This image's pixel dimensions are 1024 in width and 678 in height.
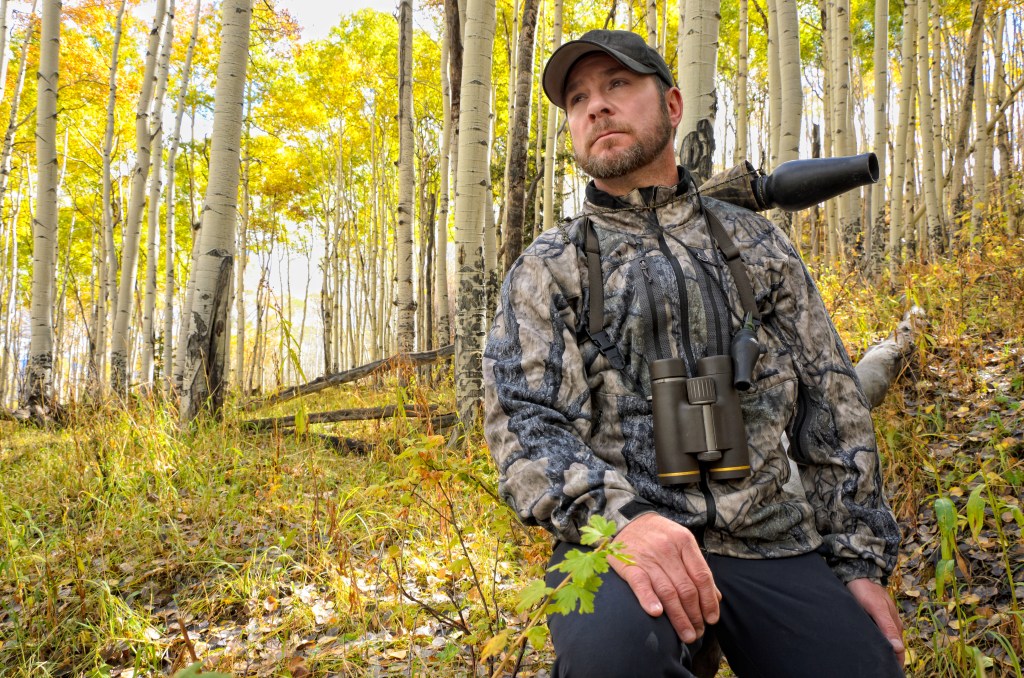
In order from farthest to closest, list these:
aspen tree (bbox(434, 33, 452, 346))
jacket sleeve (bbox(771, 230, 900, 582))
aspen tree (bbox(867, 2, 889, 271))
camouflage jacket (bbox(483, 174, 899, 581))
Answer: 1. aspen tree (bbox(434, 33, 452, 346))
2. aspen tree (bbox(867, 2, 889, 271))
3. jacket sleeve (bbox(771, 230, 900, 582))
4. camouflage jacket (bbox(483, 174, 899, 581))

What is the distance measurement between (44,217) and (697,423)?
848 cm

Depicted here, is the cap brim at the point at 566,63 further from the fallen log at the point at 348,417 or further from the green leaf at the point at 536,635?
the fallen log at the point at 348,417

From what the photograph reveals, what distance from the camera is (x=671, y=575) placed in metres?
1.21

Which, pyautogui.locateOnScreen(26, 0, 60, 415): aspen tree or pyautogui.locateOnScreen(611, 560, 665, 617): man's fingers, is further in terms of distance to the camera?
pyautogui.locateOnScreen(26, 0, 60, 415): aspen tree

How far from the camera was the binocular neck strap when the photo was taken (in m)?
1.64

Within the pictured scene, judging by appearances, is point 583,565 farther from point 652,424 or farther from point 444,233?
point 444,233

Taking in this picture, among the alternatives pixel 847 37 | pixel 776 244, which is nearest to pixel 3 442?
pixel 776 244

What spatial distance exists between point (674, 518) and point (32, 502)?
4.25 meters

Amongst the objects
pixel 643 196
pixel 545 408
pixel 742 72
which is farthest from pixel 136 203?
pixel 742 72

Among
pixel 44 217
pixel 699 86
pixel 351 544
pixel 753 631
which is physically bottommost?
pixel 351 544

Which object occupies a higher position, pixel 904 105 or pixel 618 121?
pixel 904 105

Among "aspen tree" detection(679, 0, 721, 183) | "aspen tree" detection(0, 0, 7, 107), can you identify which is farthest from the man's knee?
"aspen tree" detection(0, 0, 7, 107)

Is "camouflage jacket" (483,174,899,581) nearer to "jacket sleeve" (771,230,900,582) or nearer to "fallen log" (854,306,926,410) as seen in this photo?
"jacket sleeve" (771,230,900,582)

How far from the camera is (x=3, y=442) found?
5.57 m
